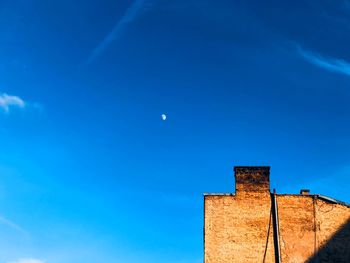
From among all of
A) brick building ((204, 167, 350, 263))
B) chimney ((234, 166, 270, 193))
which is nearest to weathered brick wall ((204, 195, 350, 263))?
brick building ((204, 167, 350, 263))

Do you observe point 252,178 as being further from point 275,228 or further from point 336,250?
point 336,250

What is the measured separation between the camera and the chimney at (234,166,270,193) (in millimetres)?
30875

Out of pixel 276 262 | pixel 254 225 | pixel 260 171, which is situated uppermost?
pixel 260 171

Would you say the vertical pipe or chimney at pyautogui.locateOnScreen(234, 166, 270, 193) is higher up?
chimney at pyautogui.locateOnScreen(234, 166, 270, 193)

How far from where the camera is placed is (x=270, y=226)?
30078mm

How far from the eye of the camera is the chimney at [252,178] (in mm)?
30875

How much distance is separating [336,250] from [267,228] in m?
3.64

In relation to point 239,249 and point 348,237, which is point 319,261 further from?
point 239,249

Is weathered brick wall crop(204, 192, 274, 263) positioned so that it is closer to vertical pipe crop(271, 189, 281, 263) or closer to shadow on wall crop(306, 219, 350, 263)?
vertical pipe crop(271, 189, 281, 263)

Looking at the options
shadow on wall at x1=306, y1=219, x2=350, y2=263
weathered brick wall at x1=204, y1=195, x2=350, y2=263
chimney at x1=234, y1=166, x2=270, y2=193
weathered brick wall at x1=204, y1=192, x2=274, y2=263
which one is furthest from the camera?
chimney at x1=234, y1=166, x2=270, y2=193

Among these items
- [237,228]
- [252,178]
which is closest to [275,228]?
[237,228]

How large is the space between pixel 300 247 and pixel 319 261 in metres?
1.16

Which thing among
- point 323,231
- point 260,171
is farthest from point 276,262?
point 260,171

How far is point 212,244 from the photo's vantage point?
29.9 metres
